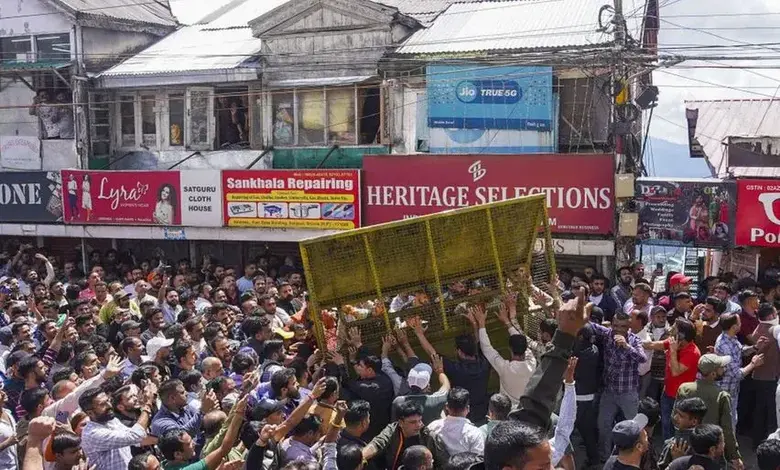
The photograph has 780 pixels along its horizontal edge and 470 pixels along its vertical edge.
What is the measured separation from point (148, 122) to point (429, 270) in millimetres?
12871

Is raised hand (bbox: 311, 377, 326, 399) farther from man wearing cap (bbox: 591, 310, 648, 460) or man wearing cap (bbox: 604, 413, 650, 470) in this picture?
man wearing cap (bbox: 591, 310, 648, 460)

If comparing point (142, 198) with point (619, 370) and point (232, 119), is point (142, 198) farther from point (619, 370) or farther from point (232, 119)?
point (619, 370)

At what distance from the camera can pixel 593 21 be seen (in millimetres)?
15758

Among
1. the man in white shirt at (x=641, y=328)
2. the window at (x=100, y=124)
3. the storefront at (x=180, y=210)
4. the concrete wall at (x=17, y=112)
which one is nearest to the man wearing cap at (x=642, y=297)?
the man in white shirt at (x=641, y=328)

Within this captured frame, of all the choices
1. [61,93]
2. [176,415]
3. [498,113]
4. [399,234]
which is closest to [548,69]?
[498,113]

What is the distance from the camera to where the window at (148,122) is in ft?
63.3

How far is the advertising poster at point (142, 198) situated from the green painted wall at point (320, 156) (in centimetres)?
202

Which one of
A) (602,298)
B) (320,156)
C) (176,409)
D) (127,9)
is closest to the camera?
(176,409)

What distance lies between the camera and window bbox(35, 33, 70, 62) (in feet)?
63.3

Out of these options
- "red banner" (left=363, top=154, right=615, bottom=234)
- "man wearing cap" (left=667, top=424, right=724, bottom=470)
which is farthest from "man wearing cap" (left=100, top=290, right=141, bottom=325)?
"man wearing cap" (left=667, top=424, right=724, bottom=470)

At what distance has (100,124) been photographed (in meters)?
19.5

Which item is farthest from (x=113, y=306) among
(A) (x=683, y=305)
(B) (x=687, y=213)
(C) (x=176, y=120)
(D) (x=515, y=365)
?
(C) (x=176, y=120)

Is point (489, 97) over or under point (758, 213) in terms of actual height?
over

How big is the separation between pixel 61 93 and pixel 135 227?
4.72 metres
